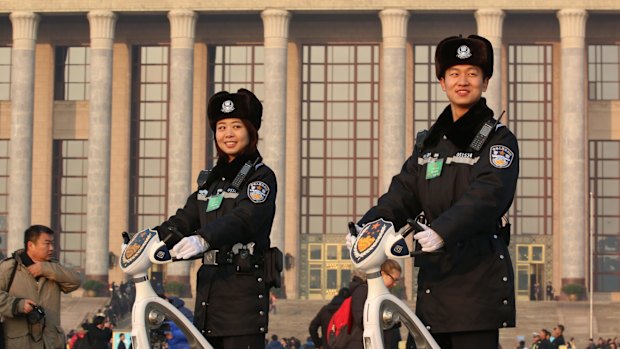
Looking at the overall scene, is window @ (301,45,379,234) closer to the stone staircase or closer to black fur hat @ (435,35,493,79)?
the stone staircase

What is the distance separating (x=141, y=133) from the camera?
229 feet

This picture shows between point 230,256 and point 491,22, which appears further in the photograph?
Result: point 491,22

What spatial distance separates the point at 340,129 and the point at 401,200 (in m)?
61.3

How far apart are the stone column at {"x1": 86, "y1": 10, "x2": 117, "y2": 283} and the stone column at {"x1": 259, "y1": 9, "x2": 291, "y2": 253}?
742 cm

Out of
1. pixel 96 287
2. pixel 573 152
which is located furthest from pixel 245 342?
pixel 573 152

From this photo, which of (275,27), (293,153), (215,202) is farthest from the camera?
(293,153)

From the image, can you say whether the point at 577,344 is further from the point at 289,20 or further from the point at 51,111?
the point at 51,111

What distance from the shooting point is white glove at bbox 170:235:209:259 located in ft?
25.0

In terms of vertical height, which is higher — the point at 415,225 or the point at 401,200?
the point at 401,200

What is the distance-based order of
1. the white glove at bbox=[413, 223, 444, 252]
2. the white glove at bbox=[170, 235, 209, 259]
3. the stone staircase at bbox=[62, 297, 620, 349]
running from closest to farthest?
the white glove at bbox=[413, 223, 444, 252], the white glove at bbox=[170, 235, 209, 259], the stone staircase at bbox=[62, 297, 620, 349]

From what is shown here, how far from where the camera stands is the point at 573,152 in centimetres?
6297

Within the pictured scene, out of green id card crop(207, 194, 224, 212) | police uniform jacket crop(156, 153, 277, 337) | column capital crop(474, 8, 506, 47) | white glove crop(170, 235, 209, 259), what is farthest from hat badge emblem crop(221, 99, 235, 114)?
column capital crop(474, 8, 506, 47)

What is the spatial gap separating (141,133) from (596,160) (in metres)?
22.5

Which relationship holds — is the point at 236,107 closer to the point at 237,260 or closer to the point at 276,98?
the point at 237,260
